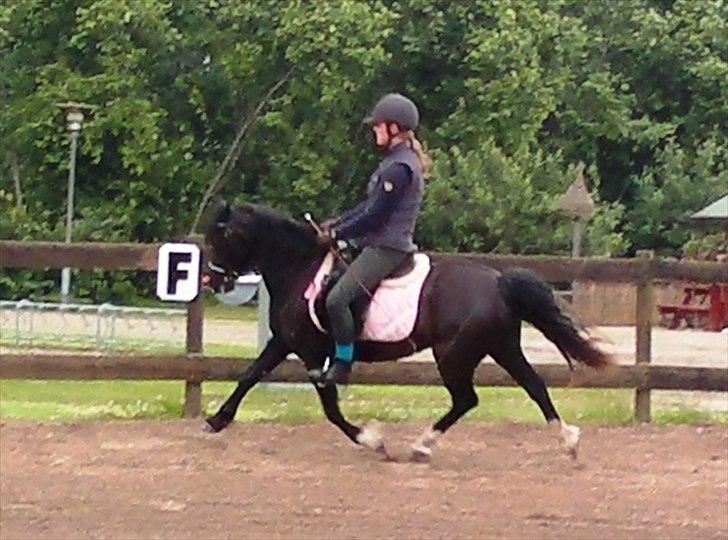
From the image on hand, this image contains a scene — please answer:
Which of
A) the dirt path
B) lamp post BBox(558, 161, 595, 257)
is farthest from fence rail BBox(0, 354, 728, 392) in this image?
lamp post BBox(558, 161, 595, 257)

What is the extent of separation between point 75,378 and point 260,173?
25881 mm

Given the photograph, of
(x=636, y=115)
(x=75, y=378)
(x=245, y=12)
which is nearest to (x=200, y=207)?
(x=245, y=12)

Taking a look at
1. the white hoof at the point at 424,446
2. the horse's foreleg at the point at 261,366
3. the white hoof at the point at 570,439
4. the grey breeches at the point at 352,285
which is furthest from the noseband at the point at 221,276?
the white hoof at the point at 570,439

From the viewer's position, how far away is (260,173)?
35.4 metres

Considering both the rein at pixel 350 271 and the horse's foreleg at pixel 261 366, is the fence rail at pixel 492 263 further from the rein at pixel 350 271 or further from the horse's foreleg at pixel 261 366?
the horse's foreleg at pixel 261 366

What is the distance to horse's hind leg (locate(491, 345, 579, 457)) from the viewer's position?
8.45 meters

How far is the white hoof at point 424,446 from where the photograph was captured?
334 inches

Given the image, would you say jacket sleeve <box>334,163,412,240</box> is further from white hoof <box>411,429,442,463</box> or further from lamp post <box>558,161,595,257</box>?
lamp post <box>558,161,595,257</box>

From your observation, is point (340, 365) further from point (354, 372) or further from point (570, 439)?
point (354, 372)

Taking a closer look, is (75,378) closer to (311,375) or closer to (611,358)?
(311,375)

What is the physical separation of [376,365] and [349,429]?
1535 mm

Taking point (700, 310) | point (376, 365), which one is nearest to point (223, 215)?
point (376, 365)

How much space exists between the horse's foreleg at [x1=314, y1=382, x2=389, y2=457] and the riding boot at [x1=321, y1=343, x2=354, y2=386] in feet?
0.38

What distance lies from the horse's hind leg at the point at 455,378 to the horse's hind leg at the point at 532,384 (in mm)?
154
